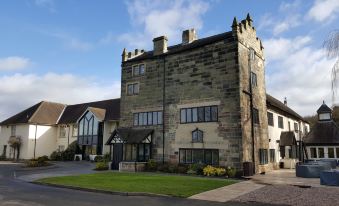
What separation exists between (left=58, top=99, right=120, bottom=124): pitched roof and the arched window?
16880 mm

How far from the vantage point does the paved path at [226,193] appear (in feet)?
43.3

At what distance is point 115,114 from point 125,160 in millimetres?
13497

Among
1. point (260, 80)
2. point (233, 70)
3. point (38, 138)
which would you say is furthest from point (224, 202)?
point (38, 138)

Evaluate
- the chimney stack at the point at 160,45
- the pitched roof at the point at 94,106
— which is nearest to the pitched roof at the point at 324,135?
the chimney stack at the point at 160,45

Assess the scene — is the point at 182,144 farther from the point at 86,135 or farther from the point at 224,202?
the point at 86,135

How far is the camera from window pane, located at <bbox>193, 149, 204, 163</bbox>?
2477 centimetres

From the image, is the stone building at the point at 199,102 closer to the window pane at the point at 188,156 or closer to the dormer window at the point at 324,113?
the window pane at the point at 188,156

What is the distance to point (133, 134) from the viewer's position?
28703 mm

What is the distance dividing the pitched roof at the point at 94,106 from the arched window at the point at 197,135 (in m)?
16.9

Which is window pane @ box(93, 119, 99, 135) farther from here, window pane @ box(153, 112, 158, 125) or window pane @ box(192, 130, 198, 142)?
window pane @ box(192, 130, 198, 142)

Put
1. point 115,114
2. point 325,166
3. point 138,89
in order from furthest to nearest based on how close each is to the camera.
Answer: point 115,114, point 138,89, point 325,166

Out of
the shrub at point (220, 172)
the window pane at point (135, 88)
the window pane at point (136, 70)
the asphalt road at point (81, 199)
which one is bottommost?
the asphalt road at point (81, 199)

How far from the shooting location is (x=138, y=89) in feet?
99.6

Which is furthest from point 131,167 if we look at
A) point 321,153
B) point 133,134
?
point 321,153
